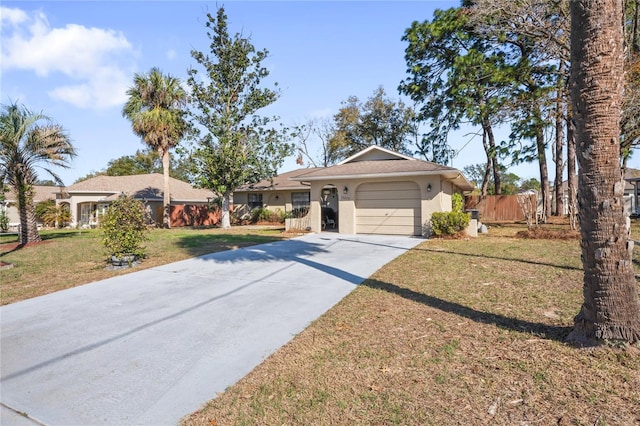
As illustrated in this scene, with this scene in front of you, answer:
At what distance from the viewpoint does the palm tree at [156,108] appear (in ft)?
74.7

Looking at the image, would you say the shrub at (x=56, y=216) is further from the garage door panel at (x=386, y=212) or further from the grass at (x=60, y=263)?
the garage door panel at (x=386, y=212)

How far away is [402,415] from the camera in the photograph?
106 inches

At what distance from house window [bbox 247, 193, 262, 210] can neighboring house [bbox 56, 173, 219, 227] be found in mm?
3069

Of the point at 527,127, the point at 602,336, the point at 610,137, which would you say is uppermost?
the point at 527,127

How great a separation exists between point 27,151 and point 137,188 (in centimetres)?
1512

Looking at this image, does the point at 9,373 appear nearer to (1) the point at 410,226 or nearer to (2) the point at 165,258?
(2) the point at 165,258

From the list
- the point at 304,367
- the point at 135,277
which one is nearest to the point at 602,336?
the point at 304,367

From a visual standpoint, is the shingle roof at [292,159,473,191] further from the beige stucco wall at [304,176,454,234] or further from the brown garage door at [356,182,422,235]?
the brown garage door at [356,182,422,235]

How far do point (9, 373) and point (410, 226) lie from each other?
518 inches

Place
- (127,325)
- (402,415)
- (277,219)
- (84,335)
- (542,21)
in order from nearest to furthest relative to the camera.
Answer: (402,415), (84,335), (127,325), (542,21), (277,219)

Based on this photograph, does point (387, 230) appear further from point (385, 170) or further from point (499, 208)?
point (499, 208)

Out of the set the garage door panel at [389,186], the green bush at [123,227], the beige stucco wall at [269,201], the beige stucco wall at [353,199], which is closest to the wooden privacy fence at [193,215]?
the beige stucco wall at [269,201]

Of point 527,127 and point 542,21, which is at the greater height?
point 542,21

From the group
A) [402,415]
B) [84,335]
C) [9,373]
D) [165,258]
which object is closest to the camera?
[402,415]
